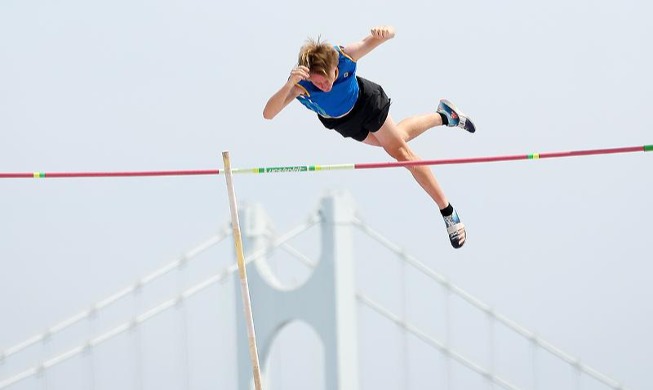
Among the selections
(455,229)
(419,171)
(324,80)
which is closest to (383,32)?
(324,80)

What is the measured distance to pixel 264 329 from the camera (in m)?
15.3

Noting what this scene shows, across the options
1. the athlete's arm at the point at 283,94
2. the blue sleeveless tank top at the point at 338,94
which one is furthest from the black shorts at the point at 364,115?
the athlete's arm at the point at 283,94

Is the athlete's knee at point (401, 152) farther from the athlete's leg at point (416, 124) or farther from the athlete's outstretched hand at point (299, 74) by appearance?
the athlete's outstretched hand at point (299, 74)

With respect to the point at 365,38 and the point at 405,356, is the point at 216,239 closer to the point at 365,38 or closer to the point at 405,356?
the point at 405,356

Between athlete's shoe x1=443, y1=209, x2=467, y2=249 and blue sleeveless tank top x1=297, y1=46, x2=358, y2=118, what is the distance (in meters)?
0.86

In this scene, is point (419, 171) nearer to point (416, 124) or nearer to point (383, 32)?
point (416, 124)

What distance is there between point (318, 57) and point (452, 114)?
1.22 metres

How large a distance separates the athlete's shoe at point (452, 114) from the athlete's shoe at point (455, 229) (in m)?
0.54

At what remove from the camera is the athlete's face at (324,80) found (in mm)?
6293

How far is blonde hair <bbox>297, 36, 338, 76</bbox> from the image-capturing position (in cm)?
626

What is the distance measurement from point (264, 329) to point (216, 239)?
7.66 feet

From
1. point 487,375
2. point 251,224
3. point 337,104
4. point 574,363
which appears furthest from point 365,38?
point 574,363

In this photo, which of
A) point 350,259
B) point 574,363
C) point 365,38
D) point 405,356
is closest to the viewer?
point 365,38

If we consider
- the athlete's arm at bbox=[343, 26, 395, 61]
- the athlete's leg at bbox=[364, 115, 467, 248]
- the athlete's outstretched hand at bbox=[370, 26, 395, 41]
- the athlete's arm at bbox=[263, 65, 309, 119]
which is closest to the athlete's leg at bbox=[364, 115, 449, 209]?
the athlete's leg at bbox=[364, 115, 467, 248]
